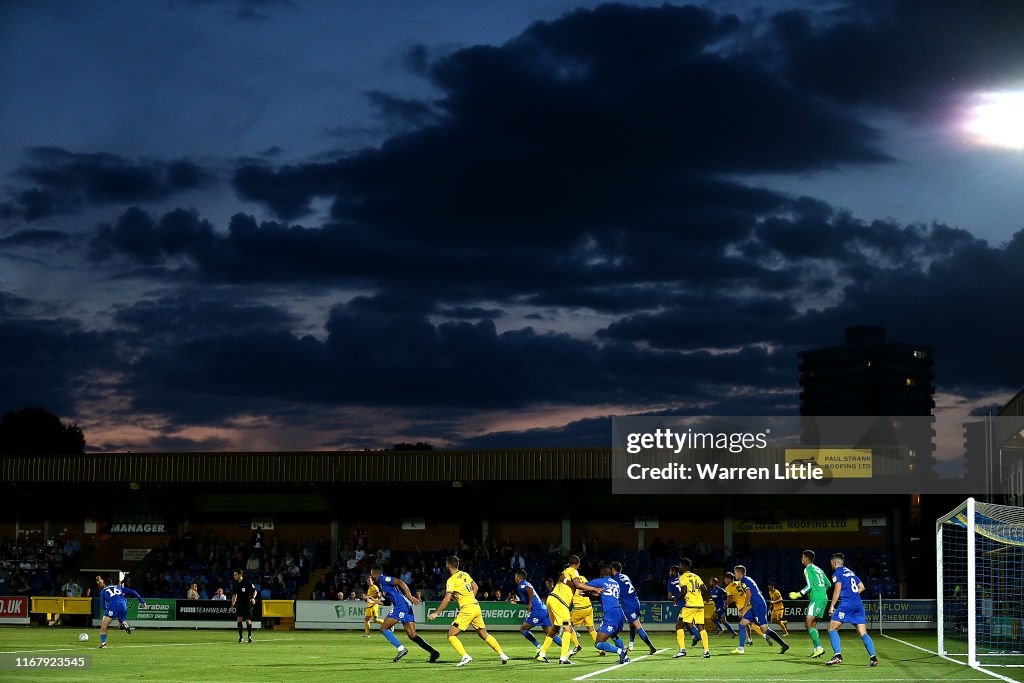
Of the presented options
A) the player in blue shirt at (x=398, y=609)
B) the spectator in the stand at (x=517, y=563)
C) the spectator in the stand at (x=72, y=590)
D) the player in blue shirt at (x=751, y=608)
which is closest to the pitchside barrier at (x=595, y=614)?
the spectator in the stand at (x=517, y=563)

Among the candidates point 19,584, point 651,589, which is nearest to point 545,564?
point 651,589

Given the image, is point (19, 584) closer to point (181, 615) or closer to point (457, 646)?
point (181, 615)

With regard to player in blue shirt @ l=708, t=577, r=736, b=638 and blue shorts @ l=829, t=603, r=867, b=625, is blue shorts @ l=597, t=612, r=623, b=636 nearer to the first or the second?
blue shorts @ l=829, t=603, r=867, b=625

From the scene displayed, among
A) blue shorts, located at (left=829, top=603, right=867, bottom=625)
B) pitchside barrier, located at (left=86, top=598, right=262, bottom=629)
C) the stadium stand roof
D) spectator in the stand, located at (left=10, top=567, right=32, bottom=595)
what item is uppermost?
the stadium stand roof

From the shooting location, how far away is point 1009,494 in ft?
172

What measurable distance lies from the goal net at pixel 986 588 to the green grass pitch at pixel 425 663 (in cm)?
144

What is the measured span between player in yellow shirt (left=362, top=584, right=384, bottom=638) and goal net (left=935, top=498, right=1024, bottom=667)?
1826 centimetres

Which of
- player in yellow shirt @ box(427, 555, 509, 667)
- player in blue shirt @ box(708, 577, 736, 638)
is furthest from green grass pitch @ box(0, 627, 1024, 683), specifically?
player in blue shirt @ box(708, 577, 736, 638)

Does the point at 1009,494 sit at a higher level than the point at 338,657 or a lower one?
higher

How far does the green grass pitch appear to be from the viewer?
74.0 ft

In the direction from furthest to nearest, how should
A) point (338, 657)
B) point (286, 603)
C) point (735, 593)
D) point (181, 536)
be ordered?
point (181, 536) < point (286, 603) < point (735, 593) < point (338, 657)

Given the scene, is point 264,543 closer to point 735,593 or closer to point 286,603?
point 286,603

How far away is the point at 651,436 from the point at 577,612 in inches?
1124

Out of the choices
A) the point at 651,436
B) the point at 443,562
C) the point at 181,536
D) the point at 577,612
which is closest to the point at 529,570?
the point at 443,562
